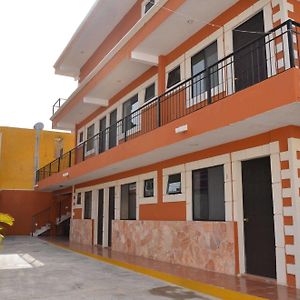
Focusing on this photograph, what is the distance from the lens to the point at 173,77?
12.4 meters

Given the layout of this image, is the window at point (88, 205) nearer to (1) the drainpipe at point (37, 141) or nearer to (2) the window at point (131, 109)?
(2) the window at point (131, 109)

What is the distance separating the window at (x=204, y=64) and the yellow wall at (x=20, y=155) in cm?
1867

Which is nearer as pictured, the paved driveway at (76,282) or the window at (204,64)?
the paved driveway at (76,282)

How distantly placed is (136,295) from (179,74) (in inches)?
282

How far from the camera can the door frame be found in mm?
7836

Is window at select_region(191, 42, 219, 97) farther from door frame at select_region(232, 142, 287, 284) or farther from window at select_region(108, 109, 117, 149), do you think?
window at select_region(108, 109, 117, 149)

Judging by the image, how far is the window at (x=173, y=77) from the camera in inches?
479

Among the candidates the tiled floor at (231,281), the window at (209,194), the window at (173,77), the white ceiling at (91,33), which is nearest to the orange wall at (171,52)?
the window at (173,77)

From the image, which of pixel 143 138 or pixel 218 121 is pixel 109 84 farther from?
pixel 218 121

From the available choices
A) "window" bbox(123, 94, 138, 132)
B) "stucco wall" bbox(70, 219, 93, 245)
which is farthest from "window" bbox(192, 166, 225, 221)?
"stucco wall" bbox(70, 219, 93, 245)

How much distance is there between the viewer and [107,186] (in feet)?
56.2

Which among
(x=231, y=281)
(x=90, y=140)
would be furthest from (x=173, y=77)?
(x=90, y=140)

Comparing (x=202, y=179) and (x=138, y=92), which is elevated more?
(x=138, y=92)

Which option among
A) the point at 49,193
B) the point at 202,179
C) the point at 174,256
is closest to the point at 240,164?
the point at 202,179
